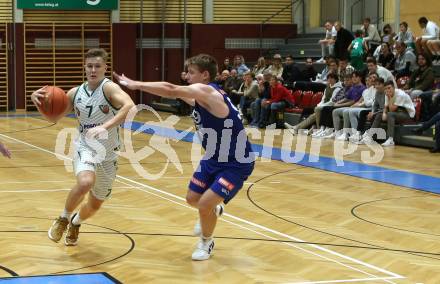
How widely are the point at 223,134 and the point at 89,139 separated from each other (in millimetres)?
1213

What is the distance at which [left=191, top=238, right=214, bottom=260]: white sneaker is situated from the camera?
6.19 metres

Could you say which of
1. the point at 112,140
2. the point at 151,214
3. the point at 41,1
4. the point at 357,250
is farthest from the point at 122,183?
the point at 41,1

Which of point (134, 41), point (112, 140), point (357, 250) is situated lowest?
point (357, 250)

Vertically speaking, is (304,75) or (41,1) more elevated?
(41,1)

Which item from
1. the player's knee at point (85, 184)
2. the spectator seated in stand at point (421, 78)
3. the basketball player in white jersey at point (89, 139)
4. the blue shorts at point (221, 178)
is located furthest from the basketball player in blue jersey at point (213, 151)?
the spectator seated in stand at point (421, 78)

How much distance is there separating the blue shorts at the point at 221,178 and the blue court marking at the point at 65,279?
1.14m

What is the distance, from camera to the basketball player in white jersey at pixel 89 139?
640cm

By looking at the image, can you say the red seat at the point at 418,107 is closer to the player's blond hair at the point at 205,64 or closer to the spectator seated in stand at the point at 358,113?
the spectator seated in stand at the point at 358,113

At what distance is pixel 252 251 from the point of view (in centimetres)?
653

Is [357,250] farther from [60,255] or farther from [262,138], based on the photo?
[262,138]

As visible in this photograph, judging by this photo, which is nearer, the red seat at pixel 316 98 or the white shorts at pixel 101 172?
the white shorts at pixel 101 172

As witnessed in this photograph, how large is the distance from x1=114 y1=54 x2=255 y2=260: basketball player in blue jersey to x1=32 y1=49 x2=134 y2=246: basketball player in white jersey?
0.74 m

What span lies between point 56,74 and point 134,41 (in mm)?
2864

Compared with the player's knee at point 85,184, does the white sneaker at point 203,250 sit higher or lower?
lower
